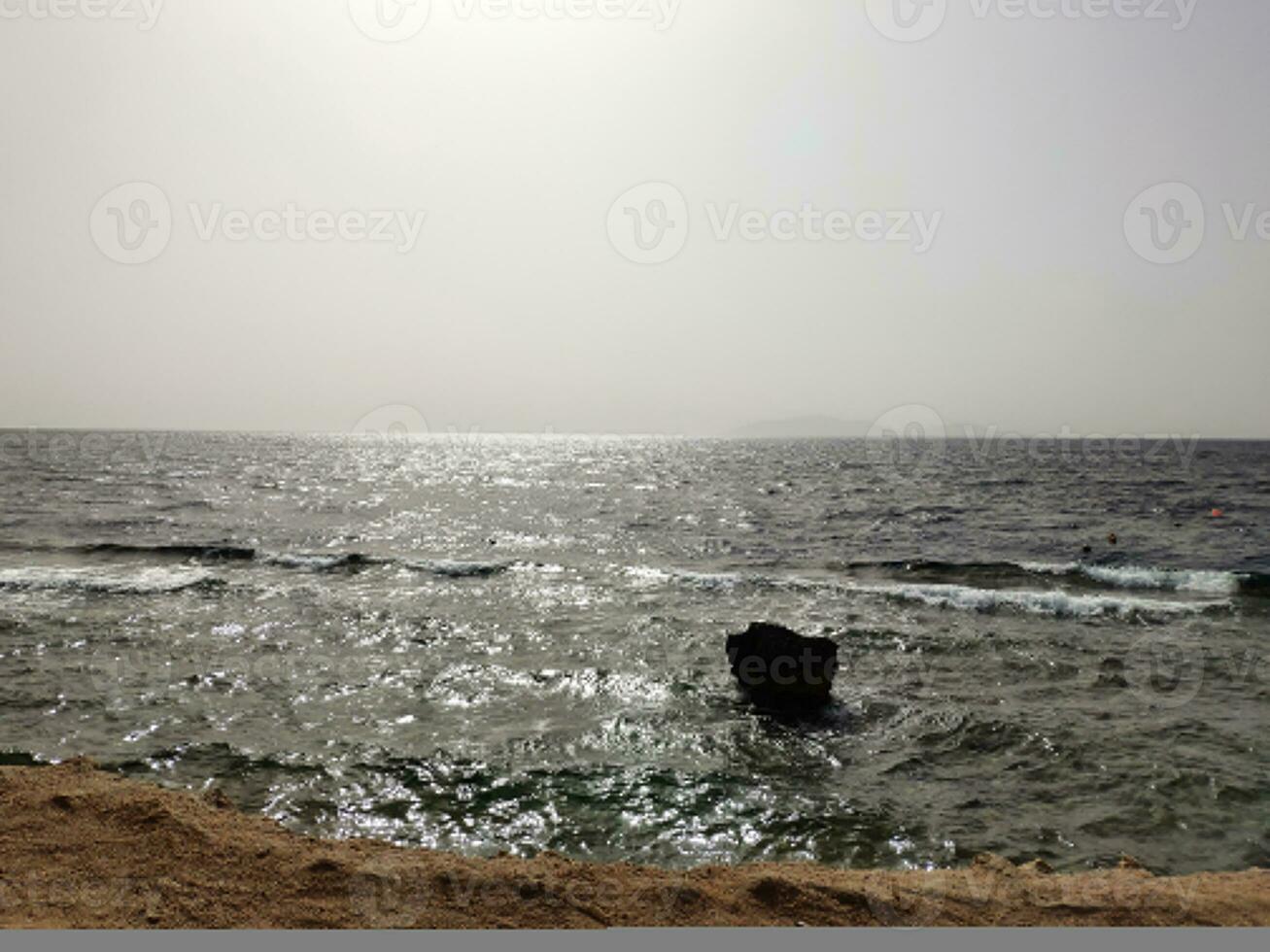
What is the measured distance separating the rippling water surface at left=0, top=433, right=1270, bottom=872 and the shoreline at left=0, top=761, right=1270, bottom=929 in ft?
3.90

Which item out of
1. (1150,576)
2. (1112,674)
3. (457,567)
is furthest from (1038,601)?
(457,567)

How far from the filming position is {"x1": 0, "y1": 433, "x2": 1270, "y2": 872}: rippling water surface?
8.60 m

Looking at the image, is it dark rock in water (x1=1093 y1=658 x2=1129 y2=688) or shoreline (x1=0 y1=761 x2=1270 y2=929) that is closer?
shoreline (x1=0 y1=761 x2=1270 y2=929)

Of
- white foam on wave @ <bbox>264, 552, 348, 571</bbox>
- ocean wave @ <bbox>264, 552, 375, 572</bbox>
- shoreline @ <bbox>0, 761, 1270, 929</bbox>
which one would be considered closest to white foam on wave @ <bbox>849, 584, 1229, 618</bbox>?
shoreline @ <bbox>0, 761, 1270, 929</bbox>

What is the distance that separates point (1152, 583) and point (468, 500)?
3951 centimetres

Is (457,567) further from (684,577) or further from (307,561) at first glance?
(684,577)

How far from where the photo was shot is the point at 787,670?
12.4m

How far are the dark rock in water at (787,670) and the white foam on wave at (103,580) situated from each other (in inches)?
A: 662

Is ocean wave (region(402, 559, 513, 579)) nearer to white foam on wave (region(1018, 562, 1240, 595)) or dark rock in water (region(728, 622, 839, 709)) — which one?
dark rock in water (region(728, 622, 839, 709))

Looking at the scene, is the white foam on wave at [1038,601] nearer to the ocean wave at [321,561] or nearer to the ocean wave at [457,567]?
the ocean wave at [457,567]

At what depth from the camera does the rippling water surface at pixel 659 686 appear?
8.60 meters

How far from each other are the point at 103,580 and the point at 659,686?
18.0 m

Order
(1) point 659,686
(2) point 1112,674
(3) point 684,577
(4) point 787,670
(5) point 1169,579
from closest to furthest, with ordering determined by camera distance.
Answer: (4) point 787,670, (1) point 659,686, (2) point 1112,674, (3) point 684,577, (5) point 1169,579

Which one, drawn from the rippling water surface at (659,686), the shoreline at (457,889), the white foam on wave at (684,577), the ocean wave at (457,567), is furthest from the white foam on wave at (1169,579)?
the shoreline at (457,889)
